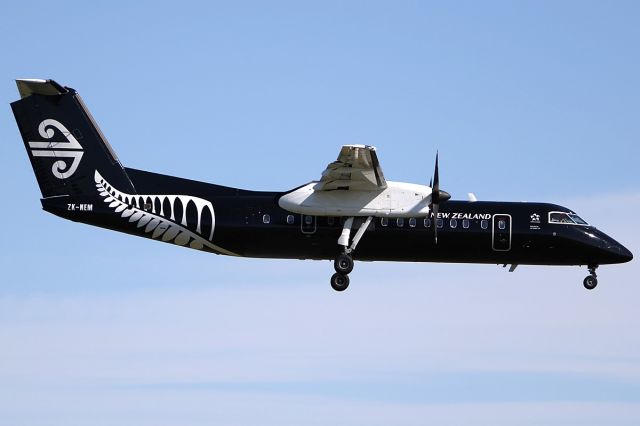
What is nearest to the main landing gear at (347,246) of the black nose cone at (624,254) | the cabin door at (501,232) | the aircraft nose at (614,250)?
the cabin door at (501,232)

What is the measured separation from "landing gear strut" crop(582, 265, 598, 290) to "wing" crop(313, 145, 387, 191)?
25.7ft

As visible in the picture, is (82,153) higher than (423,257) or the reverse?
higher

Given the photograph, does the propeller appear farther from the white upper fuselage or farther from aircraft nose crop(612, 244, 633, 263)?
aircraft nose crop(612, 244, 633, 263)

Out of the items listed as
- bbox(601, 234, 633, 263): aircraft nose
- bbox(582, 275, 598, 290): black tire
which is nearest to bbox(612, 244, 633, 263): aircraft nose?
bbox(601, 234, 633, 263): aircraft nose

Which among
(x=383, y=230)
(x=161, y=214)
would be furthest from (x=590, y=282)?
(x=161, y=214)

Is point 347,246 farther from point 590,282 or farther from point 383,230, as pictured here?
point 590,282

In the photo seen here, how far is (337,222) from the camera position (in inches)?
1714

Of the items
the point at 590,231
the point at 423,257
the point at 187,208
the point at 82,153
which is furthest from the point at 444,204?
the point at 82,153

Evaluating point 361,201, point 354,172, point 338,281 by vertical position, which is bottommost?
point 338,281

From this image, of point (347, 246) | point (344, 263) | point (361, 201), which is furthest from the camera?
point (347, 246)

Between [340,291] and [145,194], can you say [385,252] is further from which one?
[145,194]

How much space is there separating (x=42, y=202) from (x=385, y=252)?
11175 mm

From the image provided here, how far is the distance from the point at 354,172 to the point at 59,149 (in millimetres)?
10026

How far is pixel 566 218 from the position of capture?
44969mm
